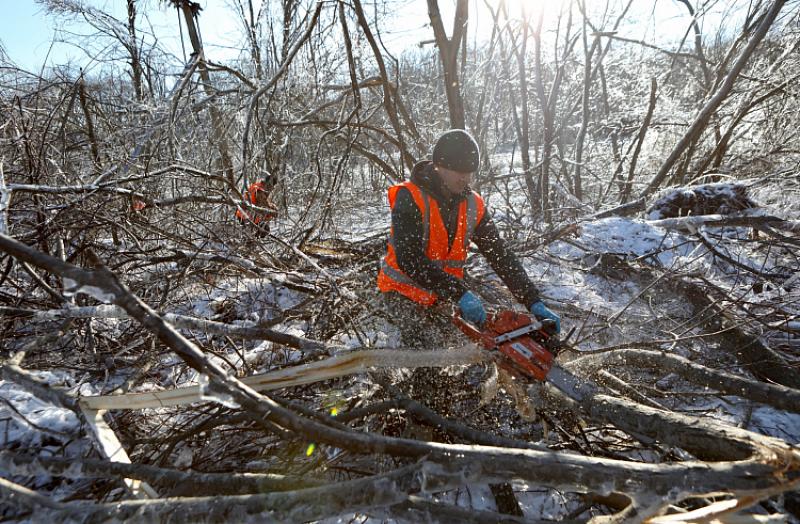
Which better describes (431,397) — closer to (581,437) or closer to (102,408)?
(581,437)

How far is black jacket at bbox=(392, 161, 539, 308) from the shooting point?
2.56 meters

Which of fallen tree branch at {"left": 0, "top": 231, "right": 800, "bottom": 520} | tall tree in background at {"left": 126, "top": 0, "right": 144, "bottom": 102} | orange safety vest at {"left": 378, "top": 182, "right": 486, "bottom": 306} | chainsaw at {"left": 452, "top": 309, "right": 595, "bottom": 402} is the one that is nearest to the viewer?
fallen tree branch at {"left": 0, "top": 231, "right": 800, "bottom": 520}

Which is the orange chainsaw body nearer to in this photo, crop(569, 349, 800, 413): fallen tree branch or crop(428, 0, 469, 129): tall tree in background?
crop(569, 349, 800, 413): fallen tree branch

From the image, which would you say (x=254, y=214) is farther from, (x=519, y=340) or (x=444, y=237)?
(x=519, y=340)

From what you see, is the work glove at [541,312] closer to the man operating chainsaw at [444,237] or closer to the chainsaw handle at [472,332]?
the man operating chainsaw at [444,237]


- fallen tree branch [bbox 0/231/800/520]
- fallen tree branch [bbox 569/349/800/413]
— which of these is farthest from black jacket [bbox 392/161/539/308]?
fallen tree branch [bbox 0/231/800/520]

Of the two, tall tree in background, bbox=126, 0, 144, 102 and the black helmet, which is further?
tall tree in background, bbox=126, 0, 144, 102

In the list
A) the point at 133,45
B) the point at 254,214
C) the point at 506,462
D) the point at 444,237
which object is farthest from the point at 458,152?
the point at 133,45

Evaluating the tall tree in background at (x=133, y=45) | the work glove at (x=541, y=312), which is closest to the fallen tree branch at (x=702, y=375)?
the work glove at (x=541, y=312)

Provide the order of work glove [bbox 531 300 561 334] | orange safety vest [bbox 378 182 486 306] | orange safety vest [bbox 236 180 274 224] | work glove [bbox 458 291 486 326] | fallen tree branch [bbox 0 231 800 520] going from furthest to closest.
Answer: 1. orange safety vest [bbox 236 180 274 224]
2. orange safety vest [bbox 378 182 486 306]
3. work glove [bbox 531 300 561 334]
4. work glove [bbox 458 291 486 326]
5. fallen tree branch [bbox 0 231 800 520]

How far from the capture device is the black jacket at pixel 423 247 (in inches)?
101

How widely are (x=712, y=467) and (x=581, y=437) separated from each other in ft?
3.41

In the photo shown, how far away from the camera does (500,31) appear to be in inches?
262

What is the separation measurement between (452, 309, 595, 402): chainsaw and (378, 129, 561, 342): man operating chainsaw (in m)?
0.10
